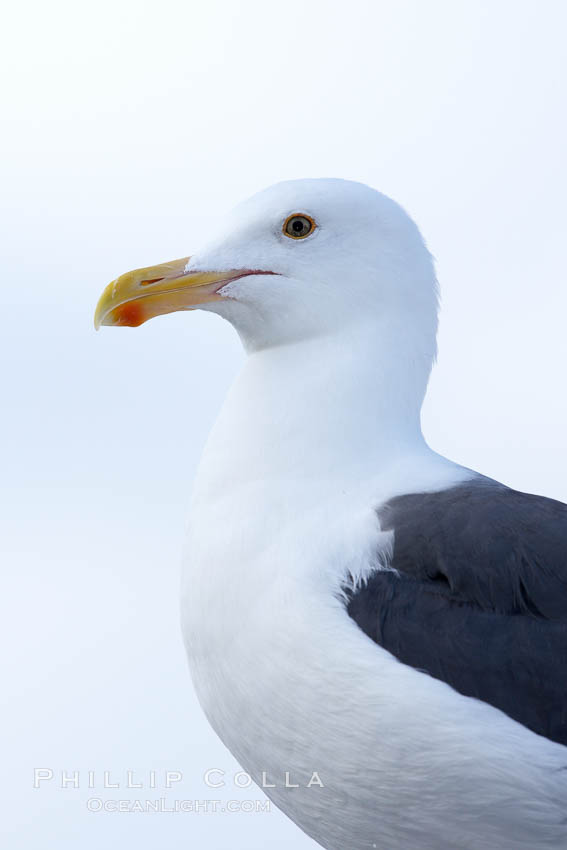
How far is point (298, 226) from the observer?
4949 millimetres

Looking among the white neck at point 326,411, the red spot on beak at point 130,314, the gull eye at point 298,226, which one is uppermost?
the gull eye at point 298,226

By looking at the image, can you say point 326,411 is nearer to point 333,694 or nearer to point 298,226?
point 298,226

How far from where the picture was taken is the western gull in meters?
4.00

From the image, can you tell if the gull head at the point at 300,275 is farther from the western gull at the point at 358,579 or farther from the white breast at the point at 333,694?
the white breast at the point at 333,694

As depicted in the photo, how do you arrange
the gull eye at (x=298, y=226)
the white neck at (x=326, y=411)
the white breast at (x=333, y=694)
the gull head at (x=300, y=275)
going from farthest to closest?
1. the gull eye at (x=298, y=226)
2. the gull head at (x=300, y=275)
3. the white neck at (x=326, y=411)
4. the white breast at (x=333, y=694)

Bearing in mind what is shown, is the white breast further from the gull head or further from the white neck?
the gull head

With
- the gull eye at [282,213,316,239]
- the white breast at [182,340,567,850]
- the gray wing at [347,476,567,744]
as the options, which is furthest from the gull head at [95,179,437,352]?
the gray wing at [347,476,567,744]

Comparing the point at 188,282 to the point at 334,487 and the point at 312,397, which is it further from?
the point at 334,487

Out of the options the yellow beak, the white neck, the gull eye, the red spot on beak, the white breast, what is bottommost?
the white breast

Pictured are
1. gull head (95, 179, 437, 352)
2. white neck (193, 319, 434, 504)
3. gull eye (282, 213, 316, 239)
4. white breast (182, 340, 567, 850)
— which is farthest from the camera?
gull eye (282, 213, 316, 239)

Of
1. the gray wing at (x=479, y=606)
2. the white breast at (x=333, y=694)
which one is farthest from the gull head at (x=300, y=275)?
the gray wing at (x=479, y=606)

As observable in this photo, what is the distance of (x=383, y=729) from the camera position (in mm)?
3984

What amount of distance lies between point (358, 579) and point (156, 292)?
156 centimetres

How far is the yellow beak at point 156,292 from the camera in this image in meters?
4.91
